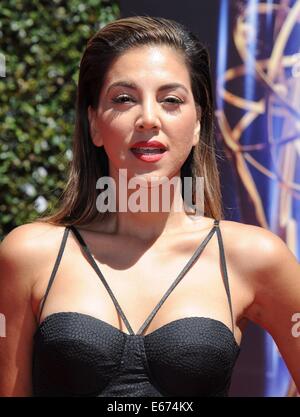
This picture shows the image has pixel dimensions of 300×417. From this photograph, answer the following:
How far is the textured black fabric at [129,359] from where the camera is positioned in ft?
7.35

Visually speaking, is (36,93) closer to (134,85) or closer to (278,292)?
(134,85)

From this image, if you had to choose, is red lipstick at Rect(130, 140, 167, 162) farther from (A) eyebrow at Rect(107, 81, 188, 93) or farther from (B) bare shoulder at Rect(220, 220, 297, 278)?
(B) bare shoulder at Rect(220, 220, 297, 278)

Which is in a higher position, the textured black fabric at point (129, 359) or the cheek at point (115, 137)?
the cheek at point (115, 137)

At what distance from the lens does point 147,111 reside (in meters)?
2.36

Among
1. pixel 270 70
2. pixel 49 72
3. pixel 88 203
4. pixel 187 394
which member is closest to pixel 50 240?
pixel 88 203

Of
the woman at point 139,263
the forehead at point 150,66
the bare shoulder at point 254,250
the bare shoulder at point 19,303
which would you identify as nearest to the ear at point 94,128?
the woman at point 139,263

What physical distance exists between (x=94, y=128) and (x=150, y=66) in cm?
27

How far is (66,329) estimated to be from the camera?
2262mm

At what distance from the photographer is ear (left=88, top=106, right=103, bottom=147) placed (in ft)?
8.42

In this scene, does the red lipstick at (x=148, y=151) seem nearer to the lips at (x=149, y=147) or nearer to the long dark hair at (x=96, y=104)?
the lips at (x=149, y=147)

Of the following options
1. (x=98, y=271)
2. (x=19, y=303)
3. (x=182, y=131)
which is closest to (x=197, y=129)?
(x=182, y=131)

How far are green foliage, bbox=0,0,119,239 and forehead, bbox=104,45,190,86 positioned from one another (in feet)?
5.60

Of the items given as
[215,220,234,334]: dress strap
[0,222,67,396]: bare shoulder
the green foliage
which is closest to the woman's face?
[215,220,234,334]: dress strap

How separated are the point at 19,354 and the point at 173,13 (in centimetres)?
169
